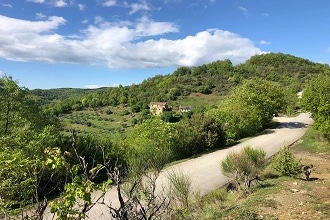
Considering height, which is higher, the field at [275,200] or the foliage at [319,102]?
the foliage at [319,102]

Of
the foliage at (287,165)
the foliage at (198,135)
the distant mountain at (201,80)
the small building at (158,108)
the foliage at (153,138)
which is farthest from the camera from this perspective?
the distant mountain at (201,80)

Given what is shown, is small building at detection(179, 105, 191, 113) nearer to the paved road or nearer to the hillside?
the hillside

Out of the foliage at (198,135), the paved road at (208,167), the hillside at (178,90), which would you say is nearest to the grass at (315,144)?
the paved road at (208,167)

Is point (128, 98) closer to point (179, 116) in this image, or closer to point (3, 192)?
point (179, 116)

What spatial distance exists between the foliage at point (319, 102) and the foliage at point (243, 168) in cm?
1090

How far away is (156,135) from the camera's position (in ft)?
68.3

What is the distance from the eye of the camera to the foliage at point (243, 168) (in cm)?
1398

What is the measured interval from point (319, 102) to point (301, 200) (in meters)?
15.9

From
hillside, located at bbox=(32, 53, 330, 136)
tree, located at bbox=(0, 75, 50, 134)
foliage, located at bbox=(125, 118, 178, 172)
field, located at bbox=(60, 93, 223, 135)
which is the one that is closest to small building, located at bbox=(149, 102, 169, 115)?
hillside, located at bbox=(32, 53, 330, 136)

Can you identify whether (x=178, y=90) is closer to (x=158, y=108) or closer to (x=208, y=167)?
(x=158, y=108)

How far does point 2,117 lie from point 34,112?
6.26 feet

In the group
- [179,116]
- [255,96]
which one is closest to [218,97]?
[179,116]

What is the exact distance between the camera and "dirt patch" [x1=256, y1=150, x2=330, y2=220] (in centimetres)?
1005

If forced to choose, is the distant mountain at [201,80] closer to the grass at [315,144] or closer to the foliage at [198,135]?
the grass at [315,144]
